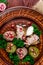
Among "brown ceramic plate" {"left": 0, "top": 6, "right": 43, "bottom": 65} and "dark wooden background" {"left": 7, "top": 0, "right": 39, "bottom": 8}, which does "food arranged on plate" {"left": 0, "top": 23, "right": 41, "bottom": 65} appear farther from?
"dark wooden background" {"left": 7, "top": 0, "right": 39, "bottom": 8}

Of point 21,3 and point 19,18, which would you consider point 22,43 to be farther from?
point 21,3

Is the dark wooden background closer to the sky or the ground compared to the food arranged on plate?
closer to the sky

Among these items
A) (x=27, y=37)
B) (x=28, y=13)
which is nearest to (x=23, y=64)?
(x=27, y=37)

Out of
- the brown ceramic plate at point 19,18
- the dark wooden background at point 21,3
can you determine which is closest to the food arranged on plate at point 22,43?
the brown ceramic plate at point 19,18

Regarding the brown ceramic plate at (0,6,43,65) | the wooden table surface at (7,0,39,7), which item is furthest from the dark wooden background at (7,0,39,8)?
the brown ceramic plate at (0,6,43,65)

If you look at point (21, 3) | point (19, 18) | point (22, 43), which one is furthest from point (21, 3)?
point (22, 43)

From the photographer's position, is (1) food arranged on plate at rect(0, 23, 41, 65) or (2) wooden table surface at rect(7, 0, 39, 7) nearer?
(1) food arranged on plate at rect(0, 23, 41, 65)

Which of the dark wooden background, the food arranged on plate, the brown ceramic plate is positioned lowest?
the food arranged on plate

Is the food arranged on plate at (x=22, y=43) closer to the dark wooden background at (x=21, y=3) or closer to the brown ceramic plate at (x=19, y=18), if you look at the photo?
the brown ceramic plate at (x=19, y=18)
